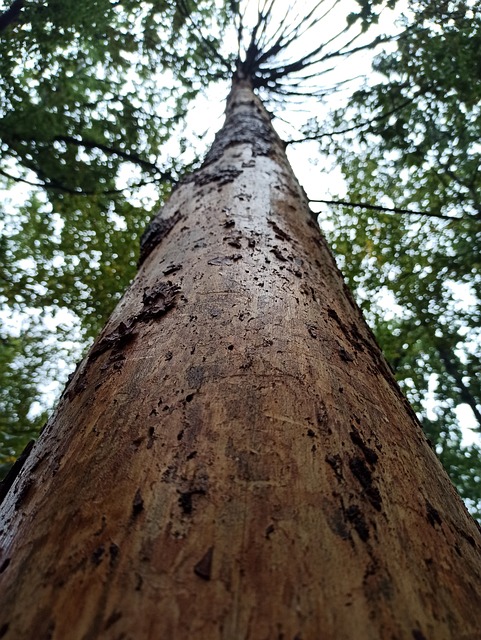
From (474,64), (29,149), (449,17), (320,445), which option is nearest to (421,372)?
(474,64)

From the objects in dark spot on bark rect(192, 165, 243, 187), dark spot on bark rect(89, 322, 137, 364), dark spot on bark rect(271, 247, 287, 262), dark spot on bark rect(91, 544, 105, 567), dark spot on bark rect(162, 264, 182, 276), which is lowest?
dark spot on bark rect(91, 544, 105, 567)

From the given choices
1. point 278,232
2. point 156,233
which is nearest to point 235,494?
point 278,232

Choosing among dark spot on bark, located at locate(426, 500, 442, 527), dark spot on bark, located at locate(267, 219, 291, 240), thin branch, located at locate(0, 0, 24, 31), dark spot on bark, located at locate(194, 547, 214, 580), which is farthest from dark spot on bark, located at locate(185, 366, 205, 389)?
thin branch, located at locate(0, 0, 24, 31)

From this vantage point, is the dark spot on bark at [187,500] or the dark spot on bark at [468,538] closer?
the dark spot on bark at [187,500]

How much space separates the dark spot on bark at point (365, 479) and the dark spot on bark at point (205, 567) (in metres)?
0.28

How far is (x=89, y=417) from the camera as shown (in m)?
0.88

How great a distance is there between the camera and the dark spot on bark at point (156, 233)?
1.90 m

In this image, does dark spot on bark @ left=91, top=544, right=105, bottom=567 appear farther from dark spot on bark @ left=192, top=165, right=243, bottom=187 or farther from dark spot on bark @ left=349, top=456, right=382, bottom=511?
dark spot on bark @ left=192, top=165, right=243, bottom=187

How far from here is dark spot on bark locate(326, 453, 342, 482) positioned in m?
0.69

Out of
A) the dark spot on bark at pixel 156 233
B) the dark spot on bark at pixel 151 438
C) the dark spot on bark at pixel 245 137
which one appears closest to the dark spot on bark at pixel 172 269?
the dark spot on bark at pixel 156 233

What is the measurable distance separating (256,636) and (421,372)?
7424 millimetres

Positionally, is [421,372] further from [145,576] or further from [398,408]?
[145,576]

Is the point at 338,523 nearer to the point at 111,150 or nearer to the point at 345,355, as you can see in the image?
the point at 345,355

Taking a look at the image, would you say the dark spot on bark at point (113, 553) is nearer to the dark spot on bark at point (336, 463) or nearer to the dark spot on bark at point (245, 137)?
the dark spot on bark at point (336, 463)
